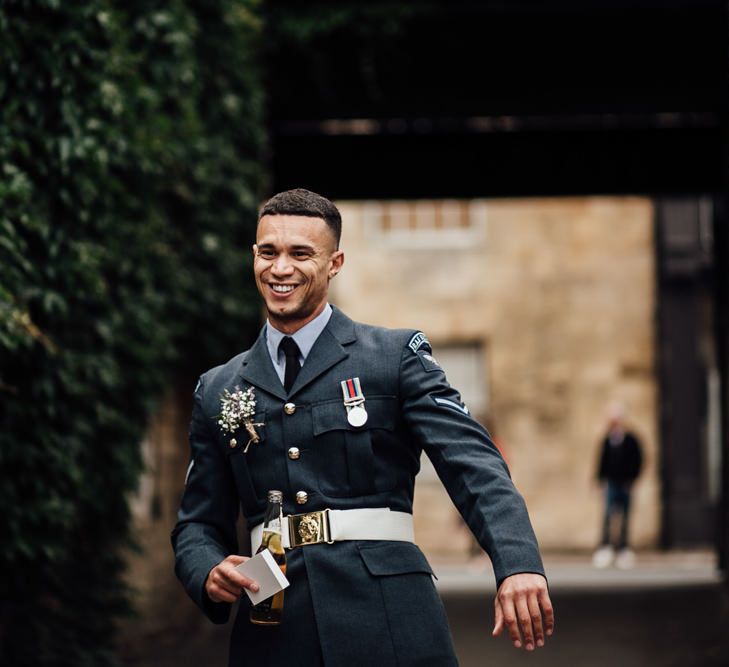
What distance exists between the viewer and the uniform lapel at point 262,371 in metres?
3.91

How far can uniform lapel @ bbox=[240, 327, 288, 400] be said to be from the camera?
3.91 m

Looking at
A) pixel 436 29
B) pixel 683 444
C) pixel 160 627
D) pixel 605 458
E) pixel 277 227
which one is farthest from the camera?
pixel 683 444

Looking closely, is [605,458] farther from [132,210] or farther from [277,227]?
[277,227]

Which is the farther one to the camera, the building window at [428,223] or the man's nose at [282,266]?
the building window at [428,223]

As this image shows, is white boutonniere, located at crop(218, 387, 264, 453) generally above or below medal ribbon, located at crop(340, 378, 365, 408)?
below

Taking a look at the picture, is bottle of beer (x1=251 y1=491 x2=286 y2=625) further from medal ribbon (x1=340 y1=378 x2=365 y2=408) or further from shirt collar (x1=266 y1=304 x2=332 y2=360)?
shirt collar (x1=266 y1=304 x2=332 y2=360)

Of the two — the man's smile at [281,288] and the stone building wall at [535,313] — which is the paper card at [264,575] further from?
the stone building wall at [535,313]

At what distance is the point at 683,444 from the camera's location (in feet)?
76.0

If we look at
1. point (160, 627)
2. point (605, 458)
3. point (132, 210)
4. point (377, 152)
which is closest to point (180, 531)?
point (132, 210)

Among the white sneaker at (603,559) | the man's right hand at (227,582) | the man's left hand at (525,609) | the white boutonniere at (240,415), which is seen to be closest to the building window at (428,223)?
the white sneaker at (603,559)

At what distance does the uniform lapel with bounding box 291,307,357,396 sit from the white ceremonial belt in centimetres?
33

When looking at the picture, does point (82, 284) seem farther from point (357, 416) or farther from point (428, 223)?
point (428, 223)

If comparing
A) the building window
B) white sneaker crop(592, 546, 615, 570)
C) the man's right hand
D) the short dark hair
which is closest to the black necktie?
the short dark hair

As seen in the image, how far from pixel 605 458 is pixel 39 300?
46.8 ft
